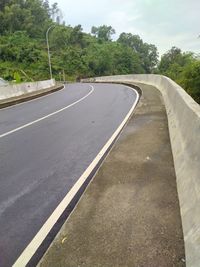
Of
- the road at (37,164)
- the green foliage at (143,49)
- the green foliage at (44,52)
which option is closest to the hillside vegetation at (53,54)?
the green foliage at (44,52)

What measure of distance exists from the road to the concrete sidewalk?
44cm

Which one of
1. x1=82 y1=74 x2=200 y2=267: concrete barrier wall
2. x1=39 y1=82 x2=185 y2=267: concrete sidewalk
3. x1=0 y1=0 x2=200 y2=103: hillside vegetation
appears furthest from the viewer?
x1=0 y1=0 x2=200 y2=103: hillside vegetation

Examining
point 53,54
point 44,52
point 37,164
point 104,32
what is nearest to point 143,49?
point 104,32

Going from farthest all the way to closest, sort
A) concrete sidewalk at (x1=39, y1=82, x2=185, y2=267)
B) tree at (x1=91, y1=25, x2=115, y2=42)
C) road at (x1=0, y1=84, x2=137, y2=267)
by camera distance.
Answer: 1. tree at (x1=91, y1=25, x2=115, y2=42)
2. road at (x1=0, y1=84, x2=137, y2=267)
3. concrete sidewalk at (x1=39, y1=82, x2=185, y2=267)

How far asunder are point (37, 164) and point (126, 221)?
3.25m

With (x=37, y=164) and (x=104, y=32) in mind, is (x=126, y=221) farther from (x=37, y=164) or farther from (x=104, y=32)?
(x=104, y=32)

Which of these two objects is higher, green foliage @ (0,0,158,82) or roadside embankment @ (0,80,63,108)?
roadside embankment @ (0,80,63,108)

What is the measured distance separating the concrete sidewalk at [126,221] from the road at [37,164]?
439 mm

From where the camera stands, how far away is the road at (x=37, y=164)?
447 centimetres

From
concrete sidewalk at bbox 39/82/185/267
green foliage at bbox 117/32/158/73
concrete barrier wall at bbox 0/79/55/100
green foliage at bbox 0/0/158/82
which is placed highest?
concrete sidewalk at bbox 39/82/185/267

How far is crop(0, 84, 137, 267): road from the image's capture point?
14.7 feet

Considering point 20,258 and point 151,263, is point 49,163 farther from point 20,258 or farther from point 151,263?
point 151,263

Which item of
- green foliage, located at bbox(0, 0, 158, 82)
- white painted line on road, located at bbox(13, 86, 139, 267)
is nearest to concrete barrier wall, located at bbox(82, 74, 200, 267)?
white painted line on road, located at bbox(13, 86, 139, 267)

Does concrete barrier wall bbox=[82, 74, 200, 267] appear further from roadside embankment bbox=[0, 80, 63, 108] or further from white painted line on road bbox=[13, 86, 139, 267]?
roadside embankment bbox=[0, 80, 63, 108]
